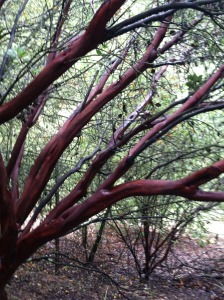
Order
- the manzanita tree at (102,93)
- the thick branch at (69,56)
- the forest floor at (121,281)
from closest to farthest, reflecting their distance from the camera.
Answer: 1. the thick branch at (69,56)
2. the manzanita tree at (102,93)
3. the forest floor at (121,281)

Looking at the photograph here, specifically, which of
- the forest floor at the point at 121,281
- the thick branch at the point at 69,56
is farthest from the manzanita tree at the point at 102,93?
the forest floor at the point at 121,281

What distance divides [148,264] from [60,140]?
3.52 m

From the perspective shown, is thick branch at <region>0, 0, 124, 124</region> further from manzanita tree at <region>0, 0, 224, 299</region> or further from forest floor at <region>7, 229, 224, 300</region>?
forest floor at <region>7, 229, 224, 300</region>

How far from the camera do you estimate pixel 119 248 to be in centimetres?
836

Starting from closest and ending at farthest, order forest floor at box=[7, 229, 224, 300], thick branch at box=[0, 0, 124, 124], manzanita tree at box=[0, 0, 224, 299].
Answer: thick branch at box=[0, 0, 124, 124]
manzanita tree at box=[0, 0, 224, 299]
forest floor at box=[7, 229, 224, 300]

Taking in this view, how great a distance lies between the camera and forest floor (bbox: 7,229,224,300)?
19.8ft

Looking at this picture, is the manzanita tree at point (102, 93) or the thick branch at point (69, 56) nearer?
the thick branch at point (69, 56)

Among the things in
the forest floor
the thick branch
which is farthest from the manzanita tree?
the forest floor

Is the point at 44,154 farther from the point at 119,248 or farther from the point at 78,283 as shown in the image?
the point at 119,248

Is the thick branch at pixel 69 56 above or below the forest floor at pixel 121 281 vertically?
below

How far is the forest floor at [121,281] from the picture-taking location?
6039 mm

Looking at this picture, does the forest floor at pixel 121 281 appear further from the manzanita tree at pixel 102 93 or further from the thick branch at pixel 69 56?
the thick branch at pixel 69 56

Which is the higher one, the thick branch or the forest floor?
the forest floor

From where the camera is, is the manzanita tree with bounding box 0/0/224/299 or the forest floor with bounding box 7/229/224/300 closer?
the manzanita tree with bounding box 0/0/224/299
